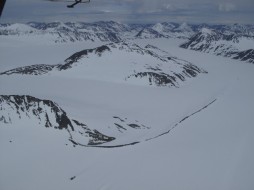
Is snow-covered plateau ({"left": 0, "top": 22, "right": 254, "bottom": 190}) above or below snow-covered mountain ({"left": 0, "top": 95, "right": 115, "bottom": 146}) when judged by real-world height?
below

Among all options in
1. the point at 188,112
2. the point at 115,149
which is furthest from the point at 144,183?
the point at 188,112

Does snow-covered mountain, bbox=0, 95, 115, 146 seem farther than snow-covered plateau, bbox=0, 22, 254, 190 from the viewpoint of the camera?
Yes

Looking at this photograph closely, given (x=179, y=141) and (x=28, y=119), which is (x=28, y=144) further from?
→ (x=179, y=141)

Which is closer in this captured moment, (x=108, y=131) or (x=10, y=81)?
(x=108, y=131)

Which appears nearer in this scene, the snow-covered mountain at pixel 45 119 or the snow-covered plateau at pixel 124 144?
the snow-covered plateau at pixel 124 144

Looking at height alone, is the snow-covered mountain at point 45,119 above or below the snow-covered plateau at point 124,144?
above

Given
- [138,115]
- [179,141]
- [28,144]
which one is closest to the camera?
[28,144]

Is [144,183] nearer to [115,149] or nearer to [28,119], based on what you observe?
[115,149]

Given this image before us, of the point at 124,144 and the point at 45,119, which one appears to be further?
the point at 45,119

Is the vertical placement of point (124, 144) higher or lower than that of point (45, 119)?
→ lower

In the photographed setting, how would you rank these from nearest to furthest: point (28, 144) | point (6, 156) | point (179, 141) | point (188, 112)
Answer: point (6, 156) → point (28, 144) → point (179, 141) → point (188, 112)

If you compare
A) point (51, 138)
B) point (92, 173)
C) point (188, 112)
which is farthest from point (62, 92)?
point (92, 173)
